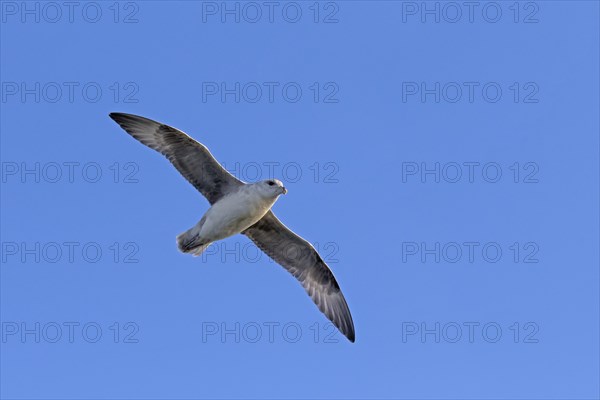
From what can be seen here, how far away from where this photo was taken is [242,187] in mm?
15078

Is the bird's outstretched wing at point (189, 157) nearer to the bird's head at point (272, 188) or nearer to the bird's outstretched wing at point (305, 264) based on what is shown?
the bird's head at point (272, 188)

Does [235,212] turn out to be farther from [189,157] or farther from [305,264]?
[305,264]

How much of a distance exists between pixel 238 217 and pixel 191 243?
1079mm

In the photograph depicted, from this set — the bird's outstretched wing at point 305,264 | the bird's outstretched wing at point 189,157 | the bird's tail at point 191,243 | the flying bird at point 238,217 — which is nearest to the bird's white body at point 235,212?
the flying bird at point 238,217

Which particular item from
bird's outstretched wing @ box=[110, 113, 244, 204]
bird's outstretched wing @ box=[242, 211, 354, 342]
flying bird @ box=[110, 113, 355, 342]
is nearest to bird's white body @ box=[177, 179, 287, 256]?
flying bird @ box=[110, 113, 355, 342]

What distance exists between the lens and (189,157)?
1541cm

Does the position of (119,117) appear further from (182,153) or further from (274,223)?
(274,223)

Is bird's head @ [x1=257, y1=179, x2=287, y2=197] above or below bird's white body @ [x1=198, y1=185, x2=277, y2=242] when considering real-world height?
above

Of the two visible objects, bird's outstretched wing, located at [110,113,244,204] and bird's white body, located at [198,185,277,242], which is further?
bird's outstretched wing, located at [110,113,244,204]

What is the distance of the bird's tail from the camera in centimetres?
1523

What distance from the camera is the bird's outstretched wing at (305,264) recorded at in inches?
634

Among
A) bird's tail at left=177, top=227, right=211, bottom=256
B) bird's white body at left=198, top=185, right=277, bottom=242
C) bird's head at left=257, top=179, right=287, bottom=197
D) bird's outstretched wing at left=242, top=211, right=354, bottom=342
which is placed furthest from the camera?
bird's outstretched wing at left=242, top=211, right=354, bottom=342

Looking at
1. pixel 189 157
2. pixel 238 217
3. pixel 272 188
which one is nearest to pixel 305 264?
pixel 238 217

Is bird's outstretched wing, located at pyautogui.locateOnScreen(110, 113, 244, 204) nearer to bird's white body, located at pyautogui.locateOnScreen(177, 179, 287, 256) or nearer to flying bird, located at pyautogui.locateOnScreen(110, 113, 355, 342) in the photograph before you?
flying bird, located at pyautogui.locateOnScreen(110, 113, 355, 342)
